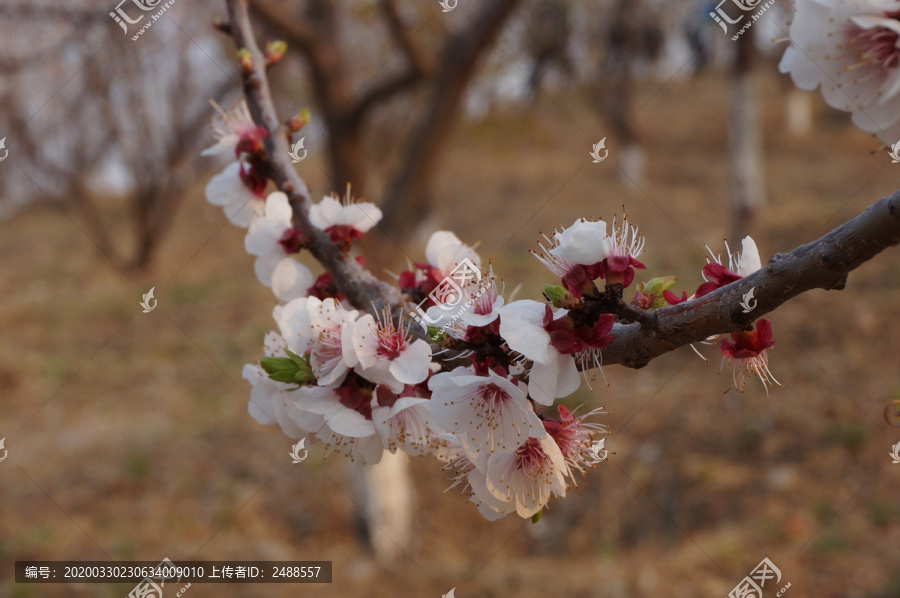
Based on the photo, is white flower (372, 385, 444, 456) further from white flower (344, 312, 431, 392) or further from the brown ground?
the brown ground

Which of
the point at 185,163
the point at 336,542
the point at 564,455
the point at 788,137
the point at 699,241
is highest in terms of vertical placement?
the point at 564,455

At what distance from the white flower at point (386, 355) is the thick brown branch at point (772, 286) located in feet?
0.85

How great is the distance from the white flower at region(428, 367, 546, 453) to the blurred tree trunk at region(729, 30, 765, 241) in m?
5.61

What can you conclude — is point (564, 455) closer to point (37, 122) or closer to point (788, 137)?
point (37, 122)

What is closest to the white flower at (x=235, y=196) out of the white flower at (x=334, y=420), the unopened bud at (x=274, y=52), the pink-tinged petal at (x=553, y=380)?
the unopened bud at (x=274, y=52)

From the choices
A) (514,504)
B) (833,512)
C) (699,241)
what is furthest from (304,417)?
(699,241)

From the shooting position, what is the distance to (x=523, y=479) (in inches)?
39.4

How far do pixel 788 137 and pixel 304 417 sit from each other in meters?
15.2

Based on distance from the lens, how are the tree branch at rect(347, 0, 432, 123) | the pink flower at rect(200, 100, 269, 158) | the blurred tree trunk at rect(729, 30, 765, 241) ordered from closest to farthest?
the pink flower at rect(200, 100, 269, 158) < the tree branch at rect(347, 0, 432, 123) < the blurred tree trunk at rect(729, 30, 765, 241)

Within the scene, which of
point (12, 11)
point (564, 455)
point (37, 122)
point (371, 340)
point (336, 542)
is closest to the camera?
point (371, 340)

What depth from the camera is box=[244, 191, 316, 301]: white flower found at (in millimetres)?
1298

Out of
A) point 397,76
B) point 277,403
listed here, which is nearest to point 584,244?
point 277,403

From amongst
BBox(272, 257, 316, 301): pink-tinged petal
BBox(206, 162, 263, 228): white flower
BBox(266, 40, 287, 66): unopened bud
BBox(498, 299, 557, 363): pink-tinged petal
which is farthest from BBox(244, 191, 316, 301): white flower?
BBox(498, 299, 557, 363): pink-tinged petal

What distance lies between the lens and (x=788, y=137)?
45.5ft
